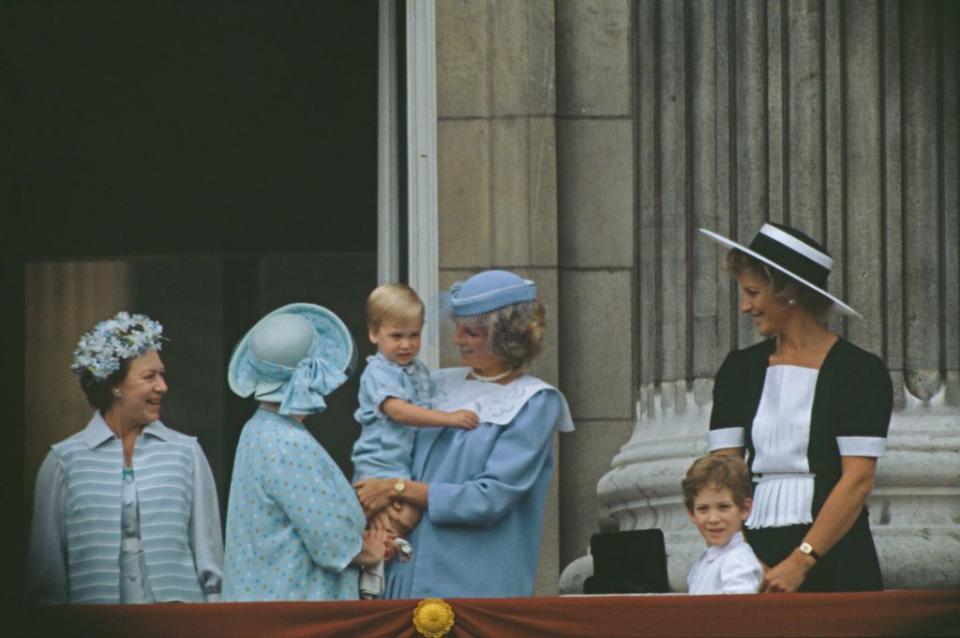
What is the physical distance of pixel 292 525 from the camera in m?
7.90

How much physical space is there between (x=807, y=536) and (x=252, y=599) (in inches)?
71.9

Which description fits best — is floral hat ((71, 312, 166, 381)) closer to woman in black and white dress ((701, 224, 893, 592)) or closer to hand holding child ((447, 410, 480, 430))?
hand holding child ((447, 410, 480, 430))

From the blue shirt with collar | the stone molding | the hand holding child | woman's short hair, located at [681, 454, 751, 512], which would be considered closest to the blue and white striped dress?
the blue shirt with collar

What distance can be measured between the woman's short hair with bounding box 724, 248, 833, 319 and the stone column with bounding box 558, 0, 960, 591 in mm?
1418

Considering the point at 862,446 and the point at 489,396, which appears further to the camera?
the point at 489,396

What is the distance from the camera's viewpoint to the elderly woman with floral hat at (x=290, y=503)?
7863 mm

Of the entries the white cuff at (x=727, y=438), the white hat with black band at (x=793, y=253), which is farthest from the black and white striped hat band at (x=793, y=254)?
the white cuff at (x=727, y=438)

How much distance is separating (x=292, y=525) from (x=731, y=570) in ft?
4.73

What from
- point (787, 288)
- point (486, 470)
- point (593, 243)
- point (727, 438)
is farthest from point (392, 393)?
point (593, 243)

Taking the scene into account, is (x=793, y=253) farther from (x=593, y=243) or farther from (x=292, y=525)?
(x=593, y=243)

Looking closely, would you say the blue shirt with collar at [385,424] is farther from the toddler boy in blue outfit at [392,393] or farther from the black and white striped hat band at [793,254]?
the black and white striped hat band at [793,254]

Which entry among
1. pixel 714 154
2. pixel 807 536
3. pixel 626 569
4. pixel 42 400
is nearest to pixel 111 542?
pixel 626 569

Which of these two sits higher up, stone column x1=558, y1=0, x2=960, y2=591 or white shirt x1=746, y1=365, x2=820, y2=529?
stone column x1=558, y1=0, x2=960, y2=591

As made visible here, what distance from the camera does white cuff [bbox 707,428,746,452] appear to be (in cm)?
805
